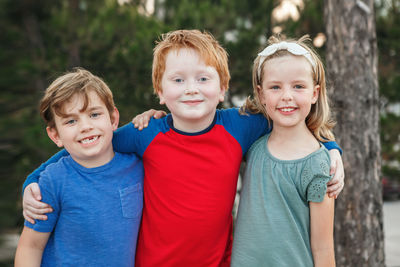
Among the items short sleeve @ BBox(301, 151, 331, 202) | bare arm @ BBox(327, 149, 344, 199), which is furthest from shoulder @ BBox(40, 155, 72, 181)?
bare arm @ BBox(327, 149, 344, 199)

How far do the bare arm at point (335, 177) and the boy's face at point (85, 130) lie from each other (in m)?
0.99

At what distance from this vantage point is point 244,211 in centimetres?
177

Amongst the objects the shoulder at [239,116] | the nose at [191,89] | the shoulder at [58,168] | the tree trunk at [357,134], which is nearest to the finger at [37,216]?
the shoulder at [58,168]

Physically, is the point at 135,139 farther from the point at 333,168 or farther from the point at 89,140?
the point at 333,168

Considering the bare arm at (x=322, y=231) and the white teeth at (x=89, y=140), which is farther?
the white teeth at (x=89, y=140)

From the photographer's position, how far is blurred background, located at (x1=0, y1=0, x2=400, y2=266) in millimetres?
5059

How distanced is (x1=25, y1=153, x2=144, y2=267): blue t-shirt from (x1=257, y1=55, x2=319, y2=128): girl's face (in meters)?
0.76

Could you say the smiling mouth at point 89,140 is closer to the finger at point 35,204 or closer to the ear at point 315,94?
the finger at point 35,204

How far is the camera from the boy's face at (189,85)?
1759 millimetres

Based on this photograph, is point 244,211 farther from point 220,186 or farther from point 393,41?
point 393,41

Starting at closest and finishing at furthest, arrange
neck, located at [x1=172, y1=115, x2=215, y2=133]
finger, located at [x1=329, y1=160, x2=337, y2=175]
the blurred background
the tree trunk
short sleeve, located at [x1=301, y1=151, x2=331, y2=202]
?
short sleeve, located at [x1=301, y1=151, x2=331, y2=202], finger, located at [x1=329, y1=160, x2=337, y2=175], neck, located at [x1=172, y1=115, x2=215, y2=133], the tree trunk, the blurred background

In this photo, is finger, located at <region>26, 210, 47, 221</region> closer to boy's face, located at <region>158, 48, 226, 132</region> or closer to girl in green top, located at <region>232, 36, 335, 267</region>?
boy's face, located at <region>158, 48, 226, 132</region>

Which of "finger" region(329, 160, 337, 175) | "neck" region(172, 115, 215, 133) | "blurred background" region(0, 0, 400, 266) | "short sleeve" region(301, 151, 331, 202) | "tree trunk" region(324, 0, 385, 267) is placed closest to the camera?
"short sleeve" region(301, 151, 331, 202)

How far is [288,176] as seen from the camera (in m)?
1.67
